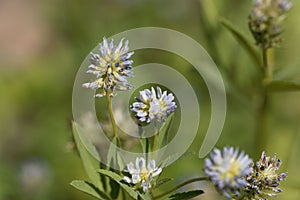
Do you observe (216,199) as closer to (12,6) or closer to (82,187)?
(82,187)

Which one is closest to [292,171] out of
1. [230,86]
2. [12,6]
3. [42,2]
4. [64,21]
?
[230,86]

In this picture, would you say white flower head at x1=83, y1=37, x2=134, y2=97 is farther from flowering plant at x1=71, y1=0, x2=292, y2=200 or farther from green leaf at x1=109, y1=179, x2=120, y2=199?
green leaf at x1=109, y1=179, x2=120, y2=199

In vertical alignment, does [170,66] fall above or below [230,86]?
above

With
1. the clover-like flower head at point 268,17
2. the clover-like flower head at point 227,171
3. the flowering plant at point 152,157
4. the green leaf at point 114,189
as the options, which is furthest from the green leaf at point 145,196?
the clover-like flower head at point 268,17

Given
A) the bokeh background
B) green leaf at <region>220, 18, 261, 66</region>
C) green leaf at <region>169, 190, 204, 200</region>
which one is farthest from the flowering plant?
the bokeh background

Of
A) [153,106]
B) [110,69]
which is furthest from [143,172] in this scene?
[110,69]

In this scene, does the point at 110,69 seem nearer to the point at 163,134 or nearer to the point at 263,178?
the point at 163,134
